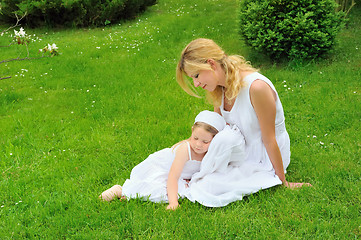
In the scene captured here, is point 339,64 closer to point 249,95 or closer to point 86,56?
point 249,95

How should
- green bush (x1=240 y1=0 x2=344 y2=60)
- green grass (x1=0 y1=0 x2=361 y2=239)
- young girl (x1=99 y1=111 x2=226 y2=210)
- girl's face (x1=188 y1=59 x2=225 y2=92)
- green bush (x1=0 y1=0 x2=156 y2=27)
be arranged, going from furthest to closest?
green bush (x1=0 y1=0 x2=156 y2=27)
green bush (x1=240 y1=0 x2=344 y2=60)
young girl (x1=99 y1=111 x2=226 y2=210)
girl's face (x1=188 y1=59 x2=225 y2=92)
green grass (x1=0 y1=0 x2=361 y2=239)

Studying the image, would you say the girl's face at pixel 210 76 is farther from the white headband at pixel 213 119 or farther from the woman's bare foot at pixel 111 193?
the woman's bare foot at pixel 111 193

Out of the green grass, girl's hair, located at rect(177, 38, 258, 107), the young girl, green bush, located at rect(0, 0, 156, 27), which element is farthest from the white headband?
green bush, located at rect(0, 0, 156, 27)

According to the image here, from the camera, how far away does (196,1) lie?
1170 cm

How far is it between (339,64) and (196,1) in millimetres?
6588

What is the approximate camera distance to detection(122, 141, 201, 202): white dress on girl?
3.35 metres

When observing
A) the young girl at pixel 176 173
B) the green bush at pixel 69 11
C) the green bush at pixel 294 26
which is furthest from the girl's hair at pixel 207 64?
the green bush at pixel 69 11

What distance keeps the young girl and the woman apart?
249mm

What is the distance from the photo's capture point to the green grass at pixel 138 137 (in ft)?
10.1

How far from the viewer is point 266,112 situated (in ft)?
10.2

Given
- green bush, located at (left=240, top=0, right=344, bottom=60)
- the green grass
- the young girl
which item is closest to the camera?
the green grass

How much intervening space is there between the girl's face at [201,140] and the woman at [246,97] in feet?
1.02

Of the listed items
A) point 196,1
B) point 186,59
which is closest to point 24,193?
point 186,59

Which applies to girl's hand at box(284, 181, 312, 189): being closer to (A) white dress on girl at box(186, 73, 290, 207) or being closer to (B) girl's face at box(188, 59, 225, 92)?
(A) white dress on girl at box(186, 73, 290, 207)
